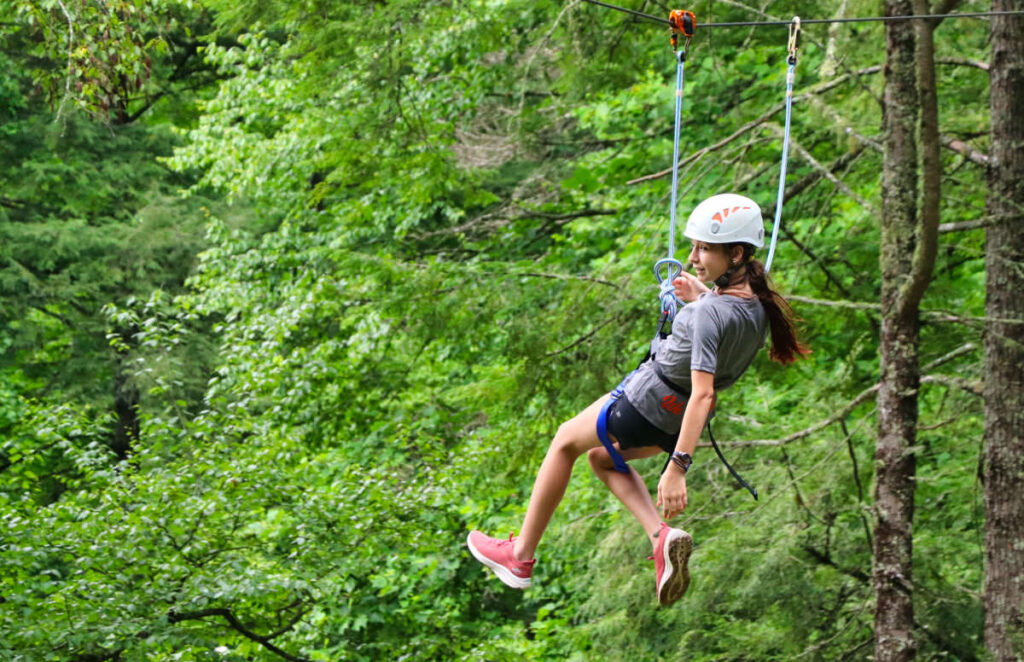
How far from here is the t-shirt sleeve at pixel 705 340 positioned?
3.54 metres

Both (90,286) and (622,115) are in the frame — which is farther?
(90,286)

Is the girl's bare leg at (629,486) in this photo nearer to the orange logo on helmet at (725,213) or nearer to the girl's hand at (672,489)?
the girl's hand at (672,489)

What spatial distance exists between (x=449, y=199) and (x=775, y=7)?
5.14m

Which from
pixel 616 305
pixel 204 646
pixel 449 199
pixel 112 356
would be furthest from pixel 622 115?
pixel 112 356

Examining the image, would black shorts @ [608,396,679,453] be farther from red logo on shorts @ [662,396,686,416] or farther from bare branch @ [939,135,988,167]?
bare branch @ [939,135,988,167]

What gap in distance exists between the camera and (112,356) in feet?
53.7

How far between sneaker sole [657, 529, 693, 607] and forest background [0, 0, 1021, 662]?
9.80 ft

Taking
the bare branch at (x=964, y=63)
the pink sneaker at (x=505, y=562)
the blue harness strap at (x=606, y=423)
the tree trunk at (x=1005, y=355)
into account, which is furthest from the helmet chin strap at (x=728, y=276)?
the bare branch at (x=964, y=63)

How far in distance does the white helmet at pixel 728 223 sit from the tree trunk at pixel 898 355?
2.78 m

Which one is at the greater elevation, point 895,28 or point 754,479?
point 895,28

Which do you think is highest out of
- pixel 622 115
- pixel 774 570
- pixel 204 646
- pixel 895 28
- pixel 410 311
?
pixel 895 28

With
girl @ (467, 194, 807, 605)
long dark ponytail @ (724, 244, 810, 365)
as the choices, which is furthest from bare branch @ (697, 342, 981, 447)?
girl @ (467, 194, 807, 605)

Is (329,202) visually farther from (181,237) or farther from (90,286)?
(90,286)

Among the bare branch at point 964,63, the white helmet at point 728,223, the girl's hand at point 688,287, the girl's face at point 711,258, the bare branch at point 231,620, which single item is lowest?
the bare branch at point 231,620
